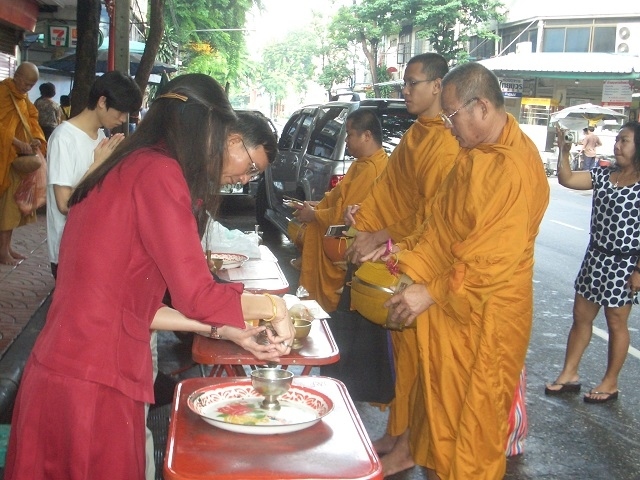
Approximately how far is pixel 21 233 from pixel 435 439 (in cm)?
764

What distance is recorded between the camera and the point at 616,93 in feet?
86.0

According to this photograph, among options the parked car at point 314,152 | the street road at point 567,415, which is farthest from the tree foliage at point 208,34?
the street road at point 567,415

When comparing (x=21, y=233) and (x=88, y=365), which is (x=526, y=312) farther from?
(x=21, y=233)

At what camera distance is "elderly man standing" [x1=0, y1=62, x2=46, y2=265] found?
24.2ft

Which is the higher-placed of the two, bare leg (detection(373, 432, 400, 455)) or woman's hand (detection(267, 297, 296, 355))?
woman's hand (detection(267, 297, 296, 355))

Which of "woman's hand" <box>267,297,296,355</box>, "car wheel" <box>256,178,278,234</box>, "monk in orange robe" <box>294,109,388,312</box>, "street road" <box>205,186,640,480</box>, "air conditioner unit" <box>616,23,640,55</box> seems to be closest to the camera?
"woman's hand" <box>267,297,296,355</box>

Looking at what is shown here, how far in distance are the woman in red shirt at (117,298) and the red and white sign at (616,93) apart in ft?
86.5

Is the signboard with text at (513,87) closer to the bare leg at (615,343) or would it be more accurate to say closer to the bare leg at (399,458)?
the bare leg at (615,343)

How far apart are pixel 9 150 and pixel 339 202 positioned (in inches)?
132

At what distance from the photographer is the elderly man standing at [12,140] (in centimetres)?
737

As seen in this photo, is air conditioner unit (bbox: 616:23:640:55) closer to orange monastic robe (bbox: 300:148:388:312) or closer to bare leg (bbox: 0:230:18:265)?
orange monastic robe (bbox: 300:148:388:312)

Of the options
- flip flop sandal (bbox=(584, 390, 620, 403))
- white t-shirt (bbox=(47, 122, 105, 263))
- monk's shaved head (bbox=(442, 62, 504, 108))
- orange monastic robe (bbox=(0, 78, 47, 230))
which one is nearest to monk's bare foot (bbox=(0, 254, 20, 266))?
orange monastic robe (bbox=(0, 78, 47, 230))

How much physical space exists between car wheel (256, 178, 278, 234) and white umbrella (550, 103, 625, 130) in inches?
607

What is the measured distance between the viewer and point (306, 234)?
6742 mm
